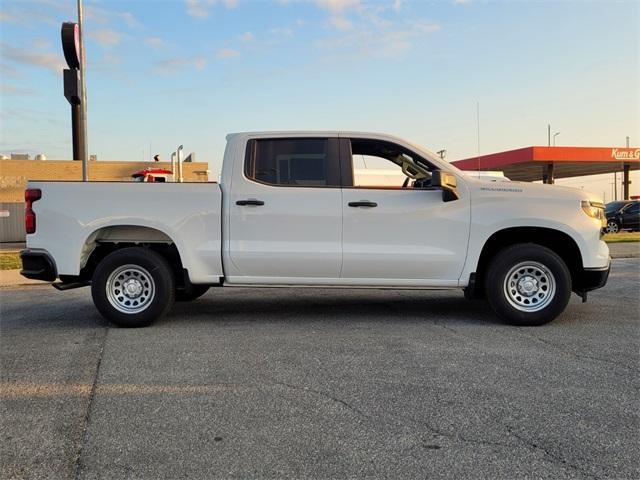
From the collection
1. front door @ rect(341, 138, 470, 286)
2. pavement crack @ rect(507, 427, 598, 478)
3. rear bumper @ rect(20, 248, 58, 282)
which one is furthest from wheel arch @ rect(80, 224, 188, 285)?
pavement crack @ rect(507, 427, 598, 478)

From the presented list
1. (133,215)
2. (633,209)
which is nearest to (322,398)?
(133,215)

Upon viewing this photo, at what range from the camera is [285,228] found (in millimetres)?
6004

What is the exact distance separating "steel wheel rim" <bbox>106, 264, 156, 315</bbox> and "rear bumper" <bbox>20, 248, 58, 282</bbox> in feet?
2.17

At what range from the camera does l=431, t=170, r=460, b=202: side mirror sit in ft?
18.8

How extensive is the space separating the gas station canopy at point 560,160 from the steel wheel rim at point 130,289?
28193 mm

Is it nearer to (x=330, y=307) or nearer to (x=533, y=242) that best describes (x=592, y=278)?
(x=533, y=242)

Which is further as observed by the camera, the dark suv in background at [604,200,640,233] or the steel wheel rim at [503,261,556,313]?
the dark suv in background at [604,200,640,233]

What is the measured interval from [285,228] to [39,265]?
2728 millimetres

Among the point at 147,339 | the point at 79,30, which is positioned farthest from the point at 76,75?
the point at 147,339

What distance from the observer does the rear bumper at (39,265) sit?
6.09 metres

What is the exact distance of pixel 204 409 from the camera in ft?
12.0

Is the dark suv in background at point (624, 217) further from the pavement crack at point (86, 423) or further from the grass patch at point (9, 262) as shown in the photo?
the pavement crack at point (86, 423)

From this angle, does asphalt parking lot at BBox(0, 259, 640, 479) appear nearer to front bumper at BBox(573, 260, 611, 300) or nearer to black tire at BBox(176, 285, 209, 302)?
front bumper at BBox(573, 260, 611, 300)

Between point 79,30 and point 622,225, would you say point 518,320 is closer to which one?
point 79,30
